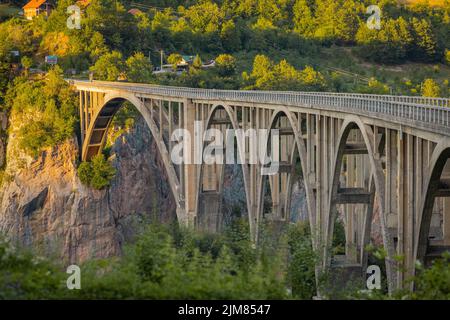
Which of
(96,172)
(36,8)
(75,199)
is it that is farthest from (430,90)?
(36,8)

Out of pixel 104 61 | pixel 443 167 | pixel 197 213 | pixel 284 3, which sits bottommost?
pixel 197 213

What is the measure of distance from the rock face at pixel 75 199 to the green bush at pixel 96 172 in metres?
0.70

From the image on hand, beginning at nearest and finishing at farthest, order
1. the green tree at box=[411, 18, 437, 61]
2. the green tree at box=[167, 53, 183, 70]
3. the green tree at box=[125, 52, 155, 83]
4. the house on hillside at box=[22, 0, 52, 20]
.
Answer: the green tree at box=[125, 52, 155, 83], the green tree at box=[167, 53, 183, 70], the house on hillside at box=[22, 0, 52, 20], the green tree at box=[411, 18, 437, 61]

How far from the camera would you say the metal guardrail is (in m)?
30.8

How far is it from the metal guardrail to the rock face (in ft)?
49.8

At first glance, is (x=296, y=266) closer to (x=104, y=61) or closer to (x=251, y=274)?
(x=251, y=274)

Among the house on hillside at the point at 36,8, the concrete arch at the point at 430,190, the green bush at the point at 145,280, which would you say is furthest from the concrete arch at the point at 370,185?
the house on hillside at the point at 36,8

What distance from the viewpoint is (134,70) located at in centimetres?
9706

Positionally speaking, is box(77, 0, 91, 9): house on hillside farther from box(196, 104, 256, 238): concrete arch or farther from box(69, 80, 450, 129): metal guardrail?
box(196, 104, 256, 238): concrete arch

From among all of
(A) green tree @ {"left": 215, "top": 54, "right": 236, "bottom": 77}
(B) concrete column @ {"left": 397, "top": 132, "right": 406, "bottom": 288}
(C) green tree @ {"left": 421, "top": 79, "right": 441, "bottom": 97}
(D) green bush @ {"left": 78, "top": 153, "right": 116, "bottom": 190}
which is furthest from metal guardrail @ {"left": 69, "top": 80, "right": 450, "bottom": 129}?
(C) green tree @ {"left": 421, "top": 79, "right": 441, "bottom": 97}

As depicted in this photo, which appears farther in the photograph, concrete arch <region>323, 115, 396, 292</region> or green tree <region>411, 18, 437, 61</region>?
green tree <region>411, 18, 437, 61</region>

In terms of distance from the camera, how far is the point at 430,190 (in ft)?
97.6

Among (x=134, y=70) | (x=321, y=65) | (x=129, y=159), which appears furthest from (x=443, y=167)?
(x=321, y=65)
